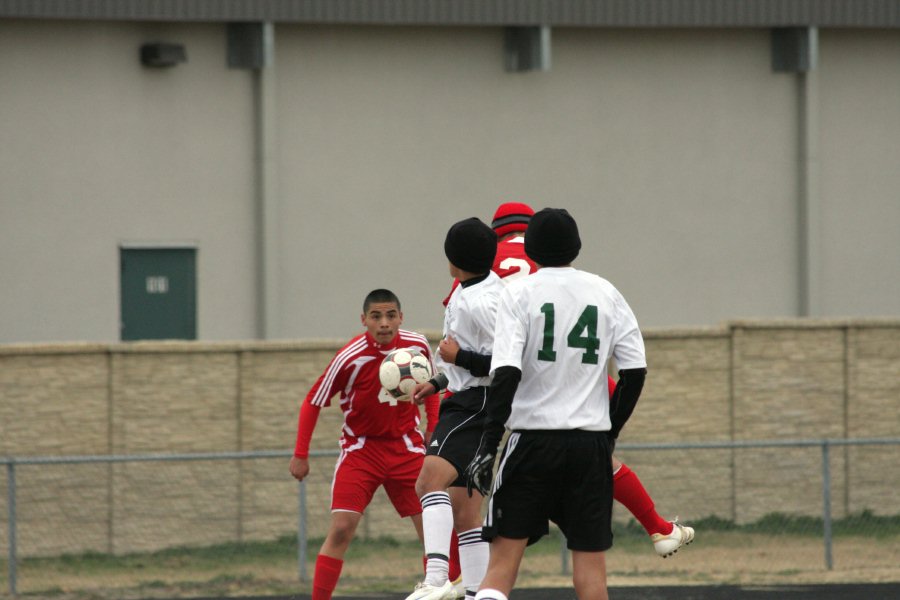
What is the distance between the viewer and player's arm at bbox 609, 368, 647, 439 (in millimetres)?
7340

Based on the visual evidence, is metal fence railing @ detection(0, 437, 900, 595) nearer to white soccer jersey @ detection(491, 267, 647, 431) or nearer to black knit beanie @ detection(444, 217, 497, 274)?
black knit beanie @ detection(444, 217, 497, 274)

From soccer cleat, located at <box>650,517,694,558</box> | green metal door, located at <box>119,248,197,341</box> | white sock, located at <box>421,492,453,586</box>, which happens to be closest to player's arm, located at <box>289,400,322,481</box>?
white sock, located at <box>421,492,453,586</box>

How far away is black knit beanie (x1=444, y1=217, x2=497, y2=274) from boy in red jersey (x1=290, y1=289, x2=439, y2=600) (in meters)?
0.81

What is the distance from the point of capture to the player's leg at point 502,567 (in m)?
7.18

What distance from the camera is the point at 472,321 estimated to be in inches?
332

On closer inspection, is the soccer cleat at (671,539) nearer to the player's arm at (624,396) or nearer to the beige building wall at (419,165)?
the player's arm at (624,396)

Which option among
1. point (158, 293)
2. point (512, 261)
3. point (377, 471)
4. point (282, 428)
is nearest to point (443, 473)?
point (377, 471)

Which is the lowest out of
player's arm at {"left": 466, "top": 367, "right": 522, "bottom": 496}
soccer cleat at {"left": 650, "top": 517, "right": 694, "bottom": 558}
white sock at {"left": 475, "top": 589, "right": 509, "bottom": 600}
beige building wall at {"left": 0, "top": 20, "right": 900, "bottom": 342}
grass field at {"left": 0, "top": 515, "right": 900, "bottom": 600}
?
grass field at {"left": 0, "top": 515, "right": 900, "bottom": 600}

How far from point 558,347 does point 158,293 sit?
10729 millimetres

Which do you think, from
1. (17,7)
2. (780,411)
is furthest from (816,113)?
(17,7)

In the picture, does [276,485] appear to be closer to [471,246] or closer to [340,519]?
[340,519]

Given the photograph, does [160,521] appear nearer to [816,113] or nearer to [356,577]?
[356,577]

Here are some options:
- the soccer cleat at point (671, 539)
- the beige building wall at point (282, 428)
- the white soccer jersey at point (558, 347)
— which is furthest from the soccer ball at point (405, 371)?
the beige building wall at point (282, 428)

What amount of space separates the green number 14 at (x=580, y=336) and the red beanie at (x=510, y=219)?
2144 mm
